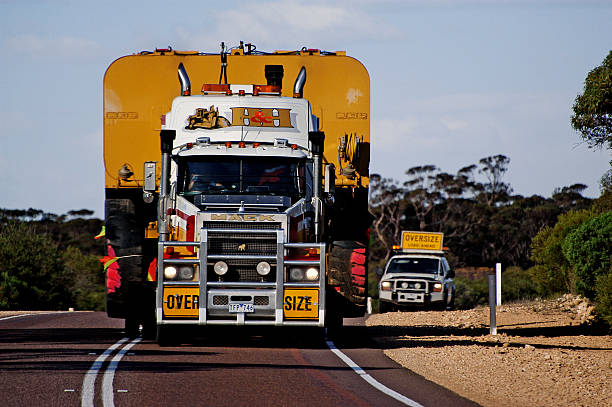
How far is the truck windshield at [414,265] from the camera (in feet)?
107

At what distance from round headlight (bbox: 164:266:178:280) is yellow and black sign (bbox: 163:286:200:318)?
0.20 m

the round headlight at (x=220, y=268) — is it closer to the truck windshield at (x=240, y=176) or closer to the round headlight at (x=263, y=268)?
the round headlight at (x=263, y=268)

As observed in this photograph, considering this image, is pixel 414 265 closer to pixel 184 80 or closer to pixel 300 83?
pixel 300 83

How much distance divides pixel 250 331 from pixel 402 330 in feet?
13.9

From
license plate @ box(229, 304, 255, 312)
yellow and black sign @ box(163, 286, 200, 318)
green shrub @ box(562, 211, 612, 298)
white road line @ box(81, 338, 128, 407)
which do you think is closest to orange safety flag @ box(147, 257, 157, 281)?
white road line @ box(81, 338, 128, 407)

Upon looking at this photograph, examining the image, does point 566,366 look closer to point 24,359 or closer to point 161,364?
point 161,364

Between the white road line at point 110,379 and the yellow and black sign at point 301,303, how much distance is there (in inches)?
106

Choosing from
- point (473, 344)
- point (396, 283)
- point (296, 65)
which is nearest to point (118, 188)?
point (296, 65)

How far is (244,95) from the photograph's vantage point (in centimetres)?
1758

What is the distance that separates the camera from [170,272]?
15.5 meters

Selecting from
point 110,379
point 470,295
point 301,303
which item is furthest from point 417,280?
point 110,379

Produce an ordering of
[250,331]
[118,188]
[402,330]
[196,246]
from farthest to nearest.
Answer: [402,330] → [250,331] → [118,188] → [196,246]

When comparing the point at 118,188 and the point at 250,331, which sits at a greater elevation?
the point at 118,188

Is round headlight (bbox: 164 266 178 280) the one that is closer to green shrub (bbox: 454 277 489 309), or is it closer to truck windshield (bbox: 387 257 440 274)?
truck windshield (bbox: 387 257 440 274)
